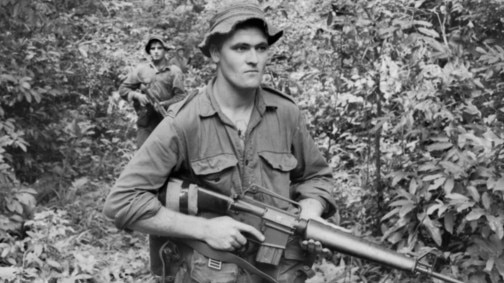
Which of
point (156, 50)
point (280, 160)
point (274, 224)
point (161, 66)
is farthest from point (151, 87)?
point (274, 224)

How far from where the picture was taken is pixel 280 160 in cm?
314

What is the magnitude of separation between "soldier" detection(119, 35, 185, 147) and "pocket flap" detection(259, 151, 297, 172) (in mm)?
4626

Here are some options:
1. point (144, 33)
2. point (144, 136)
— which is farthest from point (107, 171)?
point (144, 33)

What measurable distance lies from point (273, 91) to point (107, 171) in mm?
6552

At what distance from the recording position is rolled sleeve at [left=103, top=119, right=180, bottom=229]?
115 inches

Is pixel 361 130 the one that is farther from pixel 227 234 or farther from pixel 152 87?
pixel 227 234

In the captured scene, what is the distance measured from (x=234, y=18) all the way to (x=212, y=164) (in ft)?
2.03

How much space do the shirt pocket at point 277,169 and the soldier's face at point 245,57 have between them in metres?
0.32

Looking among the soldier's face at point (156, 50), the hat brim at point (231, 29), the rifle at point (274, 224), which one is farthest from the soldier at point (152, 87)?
the rifle at point (274, 224)

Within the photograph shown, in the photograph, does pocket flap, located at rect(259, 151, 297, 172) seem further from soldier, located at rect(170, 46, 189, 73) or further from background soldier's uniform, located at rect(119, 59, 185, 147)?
soldier, located at rect(170, 46, 189, 73)

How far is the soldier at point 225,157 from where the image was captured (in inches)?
116

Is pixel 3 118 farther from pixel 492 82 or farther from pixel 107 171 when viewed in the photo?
pixel 492 82

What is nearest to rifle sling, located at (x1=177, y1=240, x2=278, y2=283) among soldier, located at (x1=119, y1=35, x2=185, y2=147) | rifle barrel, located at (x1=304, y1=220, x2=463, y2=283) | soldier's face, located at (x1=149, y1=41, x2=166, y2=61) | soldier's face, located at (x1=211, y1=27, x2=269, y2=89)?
rifle barrel, located at (x1=304, y1=220, x2=463, y2=283)

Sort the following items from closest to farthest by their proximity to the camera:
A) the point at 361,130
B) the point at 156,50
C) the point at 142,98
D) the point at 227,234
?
the point at 227,234 < the point at 361,130 < the point at 142,98 < the point at 156,50
